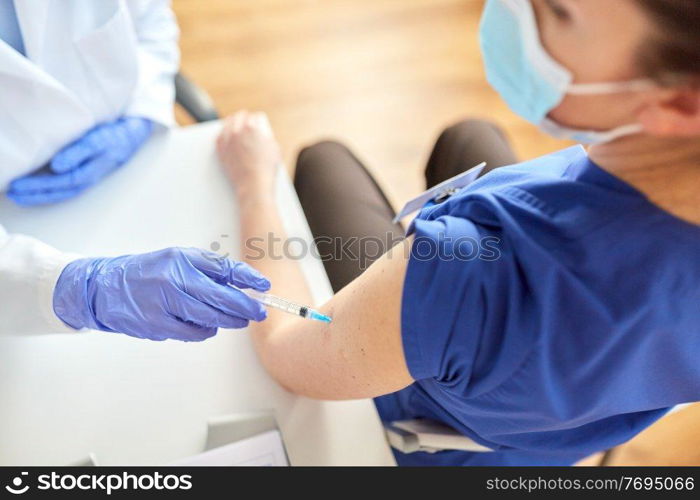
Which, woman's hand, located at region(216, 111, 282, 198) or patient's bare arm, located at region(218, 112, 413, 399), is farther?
woman's hand, located at region(216, 111, 282, 198)

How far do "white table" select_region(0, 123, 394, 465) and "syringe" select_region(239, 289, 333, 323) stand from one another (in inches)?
3.1

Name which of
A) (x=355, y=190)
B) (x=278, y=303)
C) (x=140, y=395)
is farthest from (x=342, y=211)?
(x=140, y=395)

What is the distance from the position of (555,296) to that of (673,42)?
251mm

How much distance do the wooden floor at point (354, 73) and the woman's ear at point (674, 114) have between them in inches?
53.4

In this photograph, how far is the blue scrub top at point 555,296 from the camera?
610mm

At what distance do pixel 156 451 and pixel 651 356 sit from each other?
2.08 feet

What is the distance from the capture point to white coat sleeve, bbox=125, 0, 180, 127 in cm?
104

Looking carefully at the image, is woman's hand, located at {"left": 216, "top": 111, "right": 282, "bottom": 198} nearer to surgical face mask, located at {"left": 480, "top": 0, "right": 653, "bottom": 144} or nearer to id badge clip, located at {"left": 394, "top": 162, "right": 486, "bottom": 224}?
id badge clip, located at {"left": 394, "top": 162, "right": 486, "bottom": 224}

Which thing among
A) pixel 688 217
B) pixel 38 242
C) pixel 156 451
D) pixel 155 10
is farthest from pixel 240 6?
pixel 688 217

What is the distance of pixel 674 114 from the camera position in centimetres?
57

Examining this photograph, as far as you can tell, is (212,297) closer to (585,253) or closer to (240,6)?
(585,253)

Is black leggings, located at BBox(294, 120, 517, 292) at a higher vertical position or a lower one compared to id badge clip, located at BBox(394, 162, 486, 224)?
lower

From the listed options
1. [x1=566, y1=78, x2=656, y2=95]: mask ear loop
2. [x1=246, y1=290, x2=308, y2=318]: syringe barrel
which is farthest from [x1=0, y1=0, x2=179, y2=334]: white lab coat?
[x1=566, y1=78, x2=656, y2=95]: mask ear loop
